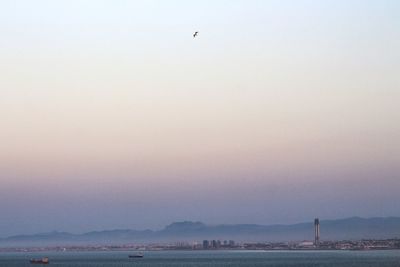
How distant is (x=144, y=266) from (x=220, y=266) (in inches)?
735

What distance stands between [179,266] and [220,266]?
848cm

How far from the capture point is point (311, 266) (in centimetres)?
16575

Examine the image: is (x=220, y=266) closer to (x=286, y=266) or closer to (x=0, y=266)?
(x=286, y=266)

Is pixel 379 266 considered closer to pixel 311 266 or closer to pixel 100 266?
pixel 311 266

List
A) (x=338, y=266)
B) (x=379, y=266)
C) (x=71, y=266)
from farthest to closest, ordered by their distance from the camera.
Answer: (x=71, y=266)
(x=338, y=266)
(x=379, y=266)

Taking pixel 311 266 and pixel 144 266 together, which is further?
pixel 144 266

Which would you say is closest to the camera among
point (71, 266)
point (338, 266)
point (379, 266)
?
point (379, 266)

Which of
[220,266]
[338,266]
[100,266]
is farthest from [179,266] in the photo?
[338,266]

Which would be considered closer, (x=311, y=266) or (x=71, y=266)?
(x=311, y=266)

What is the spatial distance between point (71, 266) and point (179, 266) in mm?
24418

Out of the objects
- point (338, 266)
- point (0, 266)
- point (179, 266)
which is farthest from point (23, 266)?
point (338, 266)

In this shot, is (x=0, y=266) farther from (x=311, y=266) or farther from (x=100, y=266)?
(x=311, y=266)

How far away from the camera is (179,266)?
181m

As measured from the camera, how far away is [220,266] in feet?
594
